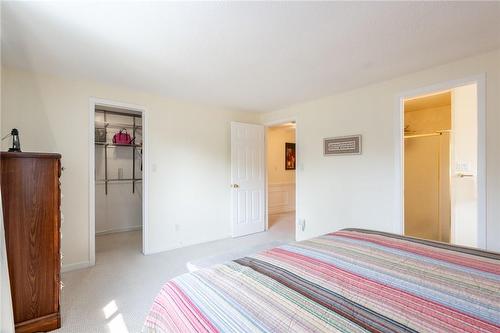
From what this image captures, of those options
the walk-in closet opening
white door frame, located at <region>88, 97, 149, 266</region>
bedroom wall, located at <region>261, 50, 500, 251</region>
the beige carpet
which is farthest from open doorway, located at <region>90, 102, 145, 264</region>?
bedroom wall, located at <region>261, 50, 500, 251</region>

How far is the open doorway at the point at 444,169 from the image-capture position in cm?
302

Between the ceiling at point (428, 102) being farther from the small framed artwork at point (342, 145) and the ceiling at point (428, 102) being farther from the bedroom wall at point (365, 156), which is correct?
the small framed artwork at point (342, 145)

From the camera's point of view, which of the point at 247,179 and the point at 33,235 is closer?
the point at 33,235

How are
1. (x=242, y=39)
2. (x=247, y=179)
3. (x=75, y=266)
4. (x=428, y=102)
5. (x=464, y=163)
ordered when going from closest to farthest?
(x=242, y=39) → (x=75, y=266) → (x=464, y=163) → (x=428, y=102) → (x=247, y=179)

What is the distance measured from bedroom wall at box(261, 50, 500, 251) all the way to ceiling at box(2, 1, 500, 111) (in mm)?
196

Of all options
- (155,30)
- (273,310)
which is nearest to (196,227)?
(155,30)

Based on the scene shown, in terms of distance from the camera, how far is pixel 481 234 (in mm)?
2225

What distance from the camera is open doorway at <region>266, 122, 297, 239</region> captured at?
6.48 m

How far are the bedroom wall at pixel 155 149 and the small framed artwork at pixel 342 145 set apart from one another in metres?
1.70

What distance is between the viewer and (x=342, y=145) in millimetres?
3352

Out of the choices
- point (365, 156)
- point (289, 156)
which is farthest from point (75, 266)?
point (289, 156)

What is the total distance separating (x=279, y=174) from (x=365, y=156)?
12.1 ft

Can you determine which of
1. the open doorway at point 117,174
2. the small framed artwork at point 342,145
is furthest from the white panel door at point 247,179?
the open doorway at point 117,174

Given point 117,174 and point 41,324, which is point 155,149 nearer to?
point 117,174
